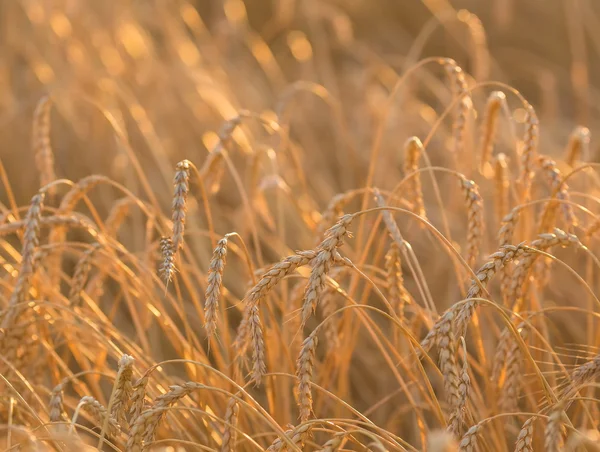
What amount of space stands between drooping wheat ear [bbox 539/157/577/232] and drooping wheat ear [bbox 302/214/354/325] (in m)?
0.54

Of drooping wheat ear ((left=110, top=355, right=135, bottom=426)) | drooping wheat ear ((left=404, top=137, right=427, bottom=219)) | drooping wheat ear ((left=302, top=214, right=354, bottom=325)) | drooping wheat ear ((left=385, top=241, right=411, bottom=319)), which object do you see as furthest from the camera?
drooping wheat ear ((left=404, top=137, right=427, bottom=219))

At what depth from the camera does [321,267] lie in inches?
43.4

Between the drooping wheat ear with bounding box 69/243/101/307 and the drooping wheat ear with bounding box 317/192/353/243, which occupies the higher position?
the drooping wheat ear with bounding box 69/243/101/307

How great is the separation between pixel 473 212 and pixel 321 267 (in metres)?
0.45

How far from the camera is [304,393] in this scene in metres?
1.15

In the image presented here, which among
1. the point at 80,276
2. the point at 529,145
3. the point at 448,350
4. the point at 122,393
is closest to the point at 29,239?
the point at 80,276

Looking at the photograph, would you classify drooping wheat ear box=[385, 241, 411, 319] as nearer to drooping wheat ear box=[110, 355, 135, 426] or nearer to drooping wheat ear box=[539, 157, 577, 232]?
drooping wheat ear box=[539, 157, 577, 232]

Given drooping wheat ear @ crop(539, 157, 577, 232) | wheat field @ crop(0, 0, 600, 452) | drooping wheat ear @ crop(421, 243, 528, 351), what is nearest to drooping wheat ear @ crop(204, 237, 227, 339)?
wheat field @ crop(0, 0, 600, 452)

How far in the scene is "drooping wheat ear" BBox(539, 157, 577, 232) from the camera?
59.0 inches

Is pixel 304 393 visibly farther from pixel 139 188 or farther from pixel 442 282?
pixel 139 188

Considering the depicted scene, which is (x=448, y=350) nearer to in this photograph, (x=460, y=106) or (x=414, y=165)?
(x=414, y=165)

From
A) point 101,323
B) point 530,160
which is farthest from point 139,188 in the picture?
point 530,160

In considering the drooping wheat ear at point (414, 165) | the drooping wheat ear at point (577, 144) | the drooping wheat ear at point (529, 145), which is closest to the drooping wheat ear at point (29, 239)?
the drooping wheat ear at point (414, 165)

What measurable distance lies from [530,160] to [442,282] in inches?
42.9
